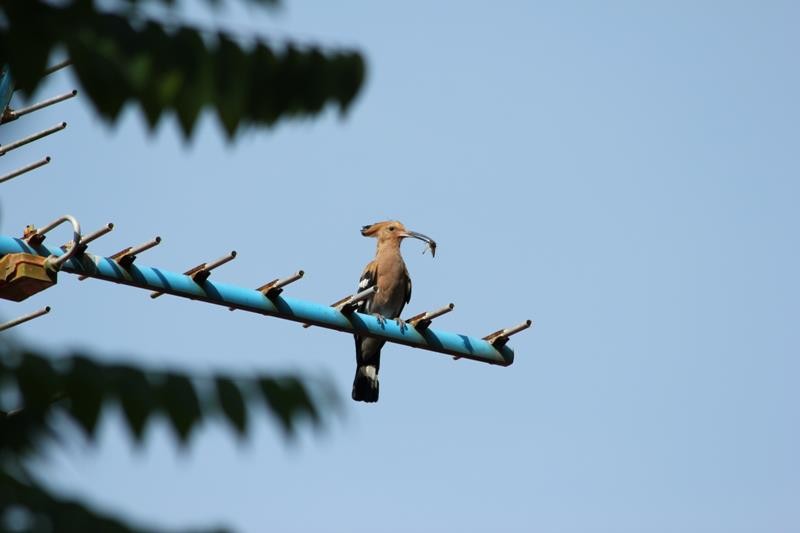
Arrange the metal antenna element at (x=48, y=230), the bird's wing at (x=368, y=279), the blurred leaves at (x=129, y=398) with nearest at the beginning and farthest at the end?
the blurred leaves at (x=129, y=398) < the metal antenna element at (x=48, y=230) < the bird's wing at (x=368, y=279)

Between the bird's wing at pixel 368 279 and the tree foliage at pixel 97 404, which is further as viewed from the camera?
the bird's wing at pixel 368 279

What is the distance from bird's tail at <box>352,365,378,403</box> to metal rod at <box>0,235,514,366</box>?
302 centimetres

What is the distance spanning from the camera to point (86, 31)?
3.27 meters

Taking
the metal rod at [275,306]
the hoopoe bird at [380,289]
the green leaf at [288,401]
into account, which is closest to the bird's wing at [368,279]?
the hoopoe bird at [380,289]

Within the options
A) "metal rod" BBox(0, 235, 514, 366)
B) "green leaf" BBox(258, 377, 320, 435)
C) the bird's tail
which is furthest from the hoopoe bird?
"green leaf" BBox(258, 377, 320, 435)

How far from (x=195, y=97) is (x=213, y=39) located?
210mm

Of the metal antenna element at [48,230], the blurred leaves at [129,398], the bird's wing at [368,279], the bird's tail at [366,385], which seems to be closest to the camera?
the blurred leaves at [129,398]

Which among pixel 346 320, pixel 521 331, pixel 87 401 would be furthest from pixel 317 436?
pixel 521 331

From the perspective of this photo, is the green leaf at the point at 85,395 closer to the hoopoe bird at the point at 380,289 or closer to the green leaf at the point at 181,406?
the green leaf at the point at 181,406

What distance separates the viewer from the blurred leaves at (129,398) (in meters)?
3.00

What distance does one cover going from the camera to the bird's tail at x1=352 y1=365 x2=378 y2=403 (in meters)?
11.6

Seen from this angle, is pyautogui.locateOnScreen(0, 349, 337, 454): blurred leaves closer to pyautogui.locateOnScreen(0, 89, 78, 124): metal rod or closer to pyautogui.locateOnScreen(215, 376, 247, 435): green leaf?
pyautogui.locateOnScreen(215, 376, 247, 435): green leaf

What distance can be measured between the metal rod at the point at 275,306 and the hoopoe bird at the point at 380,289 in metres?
2.84

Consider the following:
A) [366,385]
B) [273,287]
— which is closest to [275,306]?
[273,287]
